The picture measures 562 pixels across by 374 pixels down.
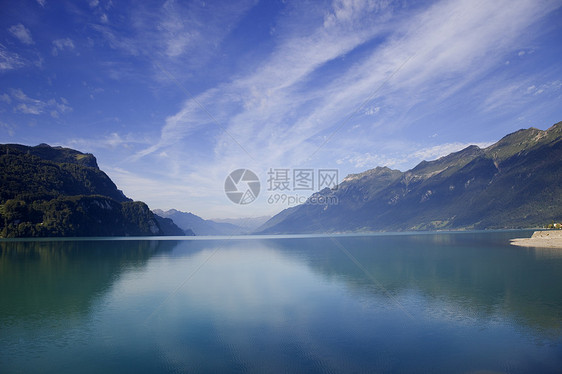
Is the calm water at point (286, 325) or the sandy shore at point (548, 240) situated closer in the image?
the calm water at point (286, 325)

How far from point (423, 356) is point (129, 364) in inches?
660

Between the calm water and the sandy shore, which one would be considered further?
the sandy shore

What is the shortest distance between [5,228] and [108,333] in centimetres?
21930

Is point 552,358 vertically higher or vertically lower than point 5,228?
lower

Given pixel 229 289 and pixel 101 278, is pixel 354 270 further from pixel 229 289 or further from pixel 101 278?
pixel 101 278

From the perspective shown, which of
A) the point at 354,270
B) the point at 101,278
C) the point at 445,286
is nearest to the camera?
the point at 445,286

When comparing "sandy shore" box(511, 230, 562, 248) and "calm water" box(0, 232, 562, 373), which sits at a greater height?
"calm water" box(0, 232, 562, 373)

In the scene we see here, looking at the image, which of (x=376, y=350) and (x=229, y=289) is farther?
(x=229, y=289)

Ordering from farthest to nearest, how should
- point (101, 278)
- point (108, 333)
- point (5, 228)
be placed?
point (5, 228), point (101, 278), point (108, 333)

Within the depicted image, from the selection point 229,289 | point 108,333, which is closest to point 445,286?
point 229,289

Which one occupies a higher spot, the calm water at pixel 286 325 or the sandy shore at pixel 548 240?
the calm water at pixel 286 325

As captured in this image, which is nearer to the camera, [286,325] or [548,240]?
[286,325]

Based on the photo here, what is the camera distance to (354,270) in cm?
5641

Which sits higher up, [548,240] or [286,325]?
[286,325]
